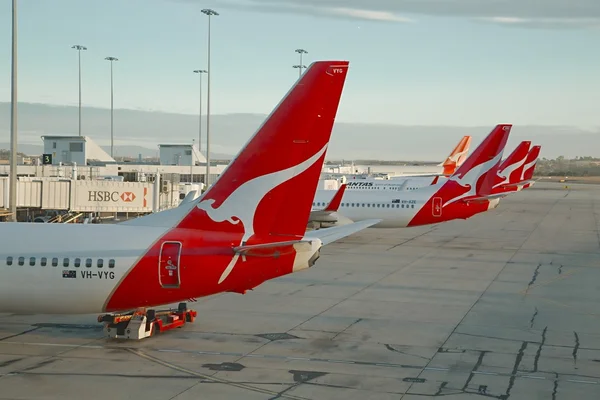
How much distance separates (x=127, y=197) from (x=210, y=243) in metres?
32.5

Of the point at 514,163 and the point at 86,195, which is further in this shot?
the point at 514,163

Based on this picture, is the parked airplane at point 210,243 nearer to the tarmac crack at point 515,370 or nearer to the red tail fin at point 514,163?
the tarmac crack at point 515,370

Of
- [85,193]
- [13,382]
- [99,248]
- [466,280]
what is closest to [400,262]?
[466,280]

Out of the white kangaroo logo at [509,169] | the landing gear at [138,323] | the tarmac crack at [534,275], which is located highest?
the white kangaroo logo at [509,169]

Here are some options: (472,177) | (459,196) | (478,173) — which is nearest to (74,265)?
(459,196)

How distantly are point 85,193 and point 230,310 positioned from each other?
2525 cm

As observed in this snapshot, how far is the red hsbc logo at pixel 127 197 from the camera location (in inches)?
2019

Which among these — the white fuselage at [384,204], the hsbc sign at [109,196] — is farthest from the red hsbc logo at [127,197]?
the white fuselage at [384,204]

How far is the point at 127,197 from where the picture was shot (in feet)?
169

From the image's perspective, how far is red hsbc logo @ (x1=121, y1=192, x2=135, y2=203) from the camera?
168ft

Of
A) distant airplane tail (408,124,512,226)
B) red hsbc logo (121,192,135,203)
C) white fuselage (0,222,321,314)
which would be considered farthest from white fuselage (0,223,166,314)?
distant airplane tail (408,124,512,226)

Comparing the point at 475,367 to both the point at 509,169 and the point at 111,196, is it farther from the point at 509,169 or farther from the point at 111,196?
the point at 509,169

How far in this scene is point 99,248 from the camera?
20812mm

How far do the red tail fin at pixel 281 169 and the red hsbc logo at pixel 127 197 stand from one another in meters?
31.6
